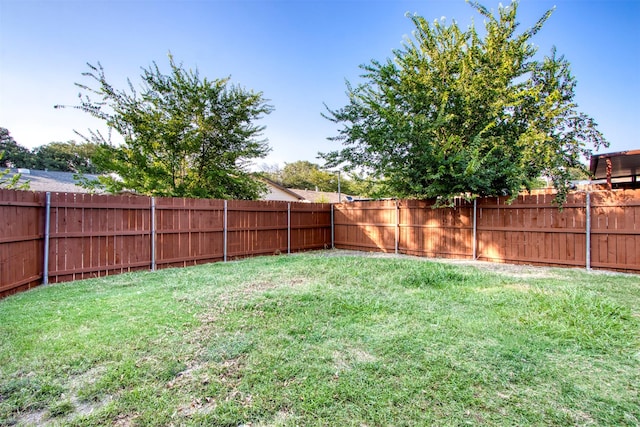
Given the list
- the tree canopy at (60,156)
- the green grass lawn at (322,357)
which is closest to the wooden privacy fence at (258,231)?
the green grass lawn at (322,357)

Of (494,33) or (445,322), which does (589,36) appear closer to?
(494,33)

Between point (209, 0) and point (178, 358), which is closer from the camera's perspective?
point (178, 358)

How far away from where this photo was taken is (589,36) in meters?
7.93

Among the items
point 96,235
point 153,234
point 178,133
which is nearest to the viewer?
point 96,235

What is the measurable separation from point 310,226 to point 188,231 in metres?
4.16

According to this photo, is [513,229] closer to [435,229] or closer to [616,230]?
[616,230]

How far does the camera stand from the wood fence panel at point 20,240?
170 inches

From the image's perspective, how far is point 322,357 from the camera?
2.35 meters

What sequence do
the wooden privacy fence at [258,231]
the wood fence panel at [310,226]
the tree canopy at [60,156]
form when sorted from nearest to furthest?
1. the wooden privacy fence at [258,231]
2. the wood fence panel at [310,226]
3. the tree canopy at [60,156]

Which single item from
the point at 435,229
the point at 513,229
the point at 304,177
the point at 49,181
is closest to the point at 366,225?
the point at 435,229

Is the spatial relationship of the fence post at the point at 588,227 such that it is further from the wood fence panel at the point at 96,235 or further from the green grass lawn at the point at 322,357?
the wood fence panel at the point at 96,235

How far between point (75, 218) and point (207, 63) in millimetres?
6475

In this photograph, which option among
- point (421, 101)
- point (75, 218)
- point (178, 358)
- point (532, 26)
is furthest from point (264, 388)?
point (532, 26)

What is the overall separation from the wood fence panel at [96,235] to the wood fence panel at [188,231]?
0.33 meters
